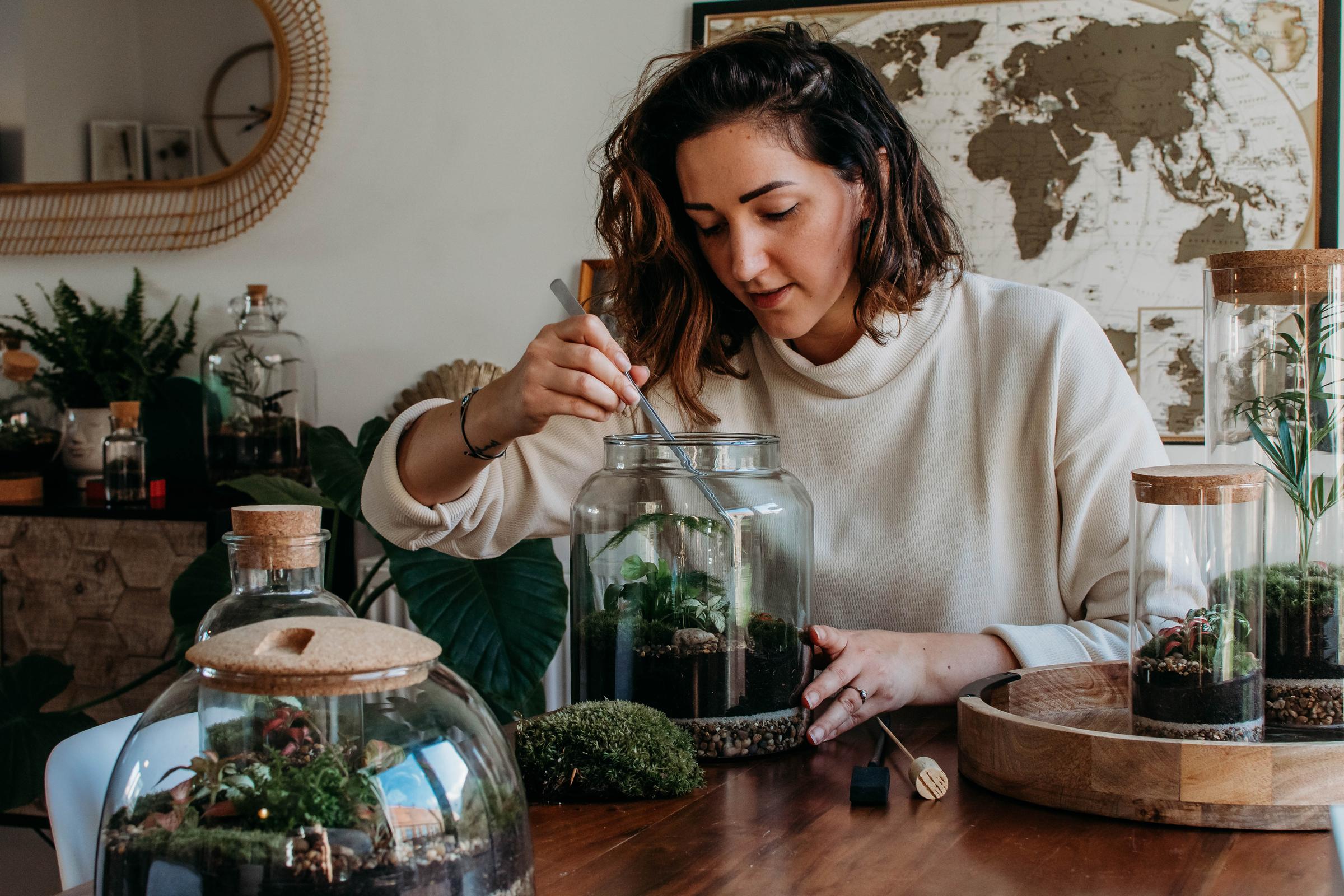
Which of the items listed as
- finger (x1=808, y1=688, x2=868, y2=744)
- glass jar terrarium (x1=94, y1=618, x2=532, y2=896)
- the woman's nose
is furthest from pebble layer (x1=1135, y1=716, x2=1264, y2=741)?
the woman's nose

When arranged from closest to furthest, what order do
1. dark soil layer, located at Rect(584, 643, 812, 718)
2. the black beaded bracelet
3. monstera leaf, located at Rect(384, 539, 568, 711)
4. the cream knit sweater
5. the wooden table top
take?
1. the wooden table top
2. dark soil layer, located at Rect(584, 643, 812, 718)
3. the black beaded bracelet
4. the cream knit sweater
5. monstera leaf, located at Rect(384, 539, 568, 711)

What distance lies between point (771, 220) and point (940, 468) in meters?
0.38

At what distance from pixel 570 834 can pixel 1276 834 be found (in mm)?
460

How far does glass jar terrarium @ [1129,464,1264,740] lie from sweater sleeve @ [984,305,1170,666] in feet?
1.50

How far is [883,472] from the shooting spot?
4.86 feet

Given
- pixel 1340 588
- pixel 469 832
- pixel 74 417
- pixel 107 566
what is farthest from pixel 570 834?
pixel 74 417

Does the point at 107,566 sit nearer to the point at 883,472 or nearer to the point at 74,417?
the point at 74,417

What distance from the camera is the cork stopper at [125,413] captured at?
2736mm

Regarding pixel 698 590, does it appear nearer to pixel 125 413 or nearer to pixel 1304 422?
pixel 1304 422

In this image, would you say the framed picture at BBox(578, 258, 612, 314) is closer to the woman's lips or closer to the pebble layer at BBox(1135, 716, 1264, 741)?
the woman's lips

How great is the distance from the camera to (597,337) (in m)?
1.13

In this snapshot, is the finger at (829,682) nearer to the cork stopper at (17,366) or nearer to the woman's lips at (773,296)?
the woman's lips at (773,296)

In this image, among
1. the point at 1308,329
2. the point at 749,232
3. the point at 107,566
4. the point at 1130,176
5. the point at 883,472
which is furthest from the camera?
the point at 107,566

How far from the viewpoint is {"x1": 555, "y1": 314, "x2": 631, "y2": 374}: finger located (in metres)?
1.12
